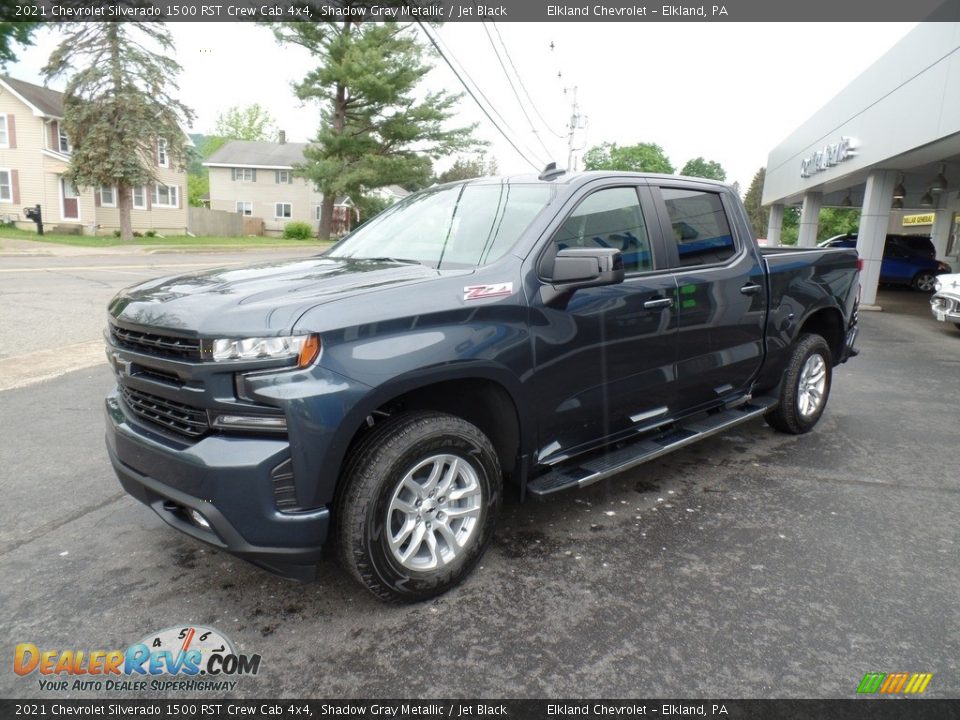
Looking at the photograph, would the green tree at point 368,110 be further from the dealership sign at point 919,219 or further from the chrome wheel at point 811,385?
the chrome wheel at point 811,385

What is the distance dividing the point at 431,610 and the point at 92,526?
208cm

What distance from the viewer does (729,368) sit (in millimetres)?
4535

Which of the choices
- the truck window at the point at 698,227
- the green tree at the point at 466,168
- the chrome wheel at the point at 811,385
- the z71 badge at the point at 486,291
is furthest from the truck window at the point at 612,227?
the green tree at the point at 466,168

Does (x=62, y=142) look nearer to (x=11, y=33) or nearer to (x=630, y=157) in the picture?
(x=11, y=33)

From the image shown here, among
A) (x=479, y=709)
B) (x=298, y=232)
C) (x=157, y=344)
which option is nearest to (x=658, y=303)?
(x=479, y=709)

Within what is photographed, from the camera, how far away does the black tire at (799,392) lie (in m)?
5.22

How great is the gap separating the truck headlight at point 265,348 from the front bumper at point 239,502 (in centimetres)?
32

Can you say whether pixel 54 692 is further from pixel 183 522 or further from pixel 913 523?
pixel 913 523

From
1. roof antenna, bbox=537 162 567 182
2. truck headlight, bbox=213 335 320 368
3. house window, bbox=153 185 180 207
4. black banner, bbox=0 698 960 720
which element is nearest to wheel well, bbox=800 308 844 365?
roof antenna, bbox=537 162 567 182

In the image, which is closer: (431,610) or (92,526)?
(431,610)

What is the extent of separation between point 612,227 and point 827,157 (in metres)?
18.2

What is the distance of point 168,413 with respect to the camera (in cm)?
282

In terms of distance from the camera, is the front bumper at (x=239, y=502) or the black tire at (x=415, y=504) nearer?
the front bumper at (x=239, y=502)

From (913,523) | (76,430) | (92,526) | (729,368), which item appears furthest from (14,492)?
(913,523)
